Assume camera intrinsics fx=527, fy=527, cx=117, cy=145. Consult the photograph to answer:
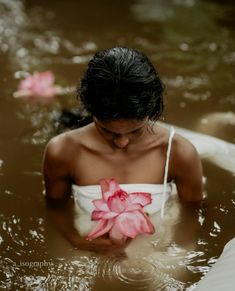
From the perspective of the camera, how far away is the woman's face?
2.25 m

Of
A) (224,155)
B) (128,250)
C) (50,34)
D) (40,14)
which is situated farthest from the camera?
(40,14)

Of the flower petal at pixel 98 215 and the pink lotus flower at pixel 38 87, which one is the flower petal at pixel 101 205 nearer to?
the flower petal at pixel 98 215

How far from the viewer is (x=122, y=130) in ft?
7.54

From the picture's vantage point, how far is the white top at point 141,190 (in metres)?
2.65

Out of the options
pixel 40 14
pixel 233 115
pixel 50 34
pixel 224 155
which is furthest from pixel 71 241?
pixel 40 14

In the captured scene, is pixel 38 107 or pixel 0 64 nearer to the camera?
pixel 38 107

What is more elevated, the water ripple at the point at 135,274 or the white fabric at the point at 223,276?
the white fabric at the point at 223,276

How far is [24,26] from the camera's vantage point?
5801mm

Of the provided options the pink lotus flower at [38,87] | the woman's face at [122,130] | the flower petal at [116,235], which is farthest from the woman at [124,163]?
the pink lotus flower at [38,87]

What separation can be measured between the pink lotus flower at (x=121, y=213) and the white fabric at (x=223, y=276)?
35 cm

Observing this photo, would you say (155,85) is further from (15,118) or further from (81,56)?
(81,56)

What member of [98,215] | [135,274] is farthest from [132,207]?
[135,274]

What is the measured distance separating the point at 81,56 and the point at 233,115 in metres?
1.76

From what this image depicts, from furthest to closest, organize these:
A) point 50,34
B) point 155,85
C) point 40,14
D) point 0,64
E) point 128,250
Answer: point 40,14 < point 50,34 < point 0,64 < point 128,250 < point 155,85
